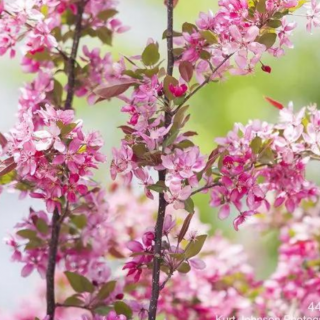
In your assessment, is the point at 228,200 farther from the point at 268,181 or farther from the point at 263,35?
the point at 263,35

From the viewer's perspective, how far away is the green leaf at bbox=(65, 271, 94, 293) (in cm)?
128

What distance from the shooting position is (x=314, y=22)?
44.5 inches

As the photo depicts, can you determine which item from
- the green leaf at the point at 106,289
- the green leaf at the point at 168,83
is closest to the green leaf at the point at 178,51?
the green leaf at the point at 168,83

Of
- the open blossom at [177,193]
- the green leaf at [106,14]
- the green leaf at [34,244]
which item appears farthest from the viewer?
the green leaf at [106,14]

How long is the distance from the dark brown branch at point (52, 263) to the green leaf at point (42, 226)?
1 centimetres

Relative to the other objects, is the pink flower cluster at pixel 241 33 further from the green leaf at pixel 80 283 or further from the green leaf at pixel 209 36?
the green leaf at pixel 80 283

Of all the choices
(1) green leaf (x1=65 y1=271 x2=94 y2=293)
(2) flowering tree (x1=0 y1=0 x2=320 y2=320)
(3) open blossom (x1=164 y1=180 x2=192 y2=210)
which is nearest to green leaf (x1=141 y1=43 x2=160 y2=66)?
(2) flowering tree (x1=0 y1=0 x2=320 y2=320)

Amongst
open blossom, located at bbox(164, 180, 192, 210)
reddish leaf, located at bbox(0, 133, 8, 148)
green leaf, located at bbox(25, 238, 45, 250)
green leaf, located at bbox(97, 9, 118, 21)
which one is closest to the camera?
open blossom, located at bbox(164, 180, 192, 210)

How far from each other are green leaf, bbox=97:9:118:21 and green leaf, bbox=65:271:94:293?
0.53 metres

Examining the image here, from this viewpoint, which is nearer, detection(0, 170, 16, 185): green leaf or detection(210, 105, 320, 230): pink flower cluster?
detection(210, 105, 320, 230): pink flower cluster

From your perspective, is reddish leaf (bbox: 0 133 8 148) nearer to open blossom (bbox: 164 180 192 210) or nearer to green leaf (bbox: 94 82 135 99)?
green leaf (bbox: 94 82 135 99)

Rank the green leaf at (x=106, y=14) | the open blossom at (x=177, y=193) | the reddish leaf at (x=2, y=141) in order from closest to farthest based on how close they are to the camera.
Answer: the open blossom at (x=177, y=193)
the reddish leaf at (x=2, y=141)
the green leaf at (x=106, y=14)

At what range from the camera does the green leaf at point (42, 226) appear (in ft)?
4.29

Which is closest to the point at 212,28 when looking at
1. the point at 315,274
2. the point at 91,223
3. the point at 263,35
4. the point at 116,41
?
the point at 263,35
